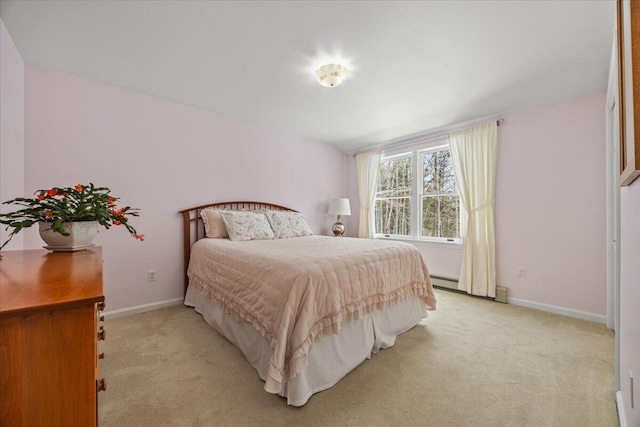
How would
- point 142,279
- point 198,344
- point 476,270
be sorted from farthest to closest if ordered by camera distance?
point 476,270
point 142,279
point 198,344

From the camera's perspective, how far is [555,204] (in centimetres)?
281

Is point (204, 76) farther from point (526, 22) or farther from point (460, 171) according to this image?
point (460, 171)

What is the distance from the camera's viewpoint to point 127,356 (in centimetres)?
192

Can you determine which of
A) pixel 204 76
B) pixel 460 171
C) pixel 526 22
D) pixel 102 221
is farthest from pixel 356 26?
pixel 460 171

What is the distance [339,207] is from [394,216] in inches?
37.7

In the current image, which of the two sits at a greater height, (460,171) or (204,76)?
(204,76)

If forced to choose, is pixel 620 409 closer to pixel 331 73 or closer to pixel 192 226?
pixel 331 73

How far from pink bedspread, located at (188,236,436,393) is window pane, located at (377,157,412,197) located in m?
2.05

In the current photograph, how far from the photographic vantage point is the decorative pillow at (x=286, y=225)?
330 centimetres

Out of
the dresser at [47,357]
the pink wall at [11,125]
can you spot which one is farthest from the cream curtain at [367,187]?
the dresser at [47,357]

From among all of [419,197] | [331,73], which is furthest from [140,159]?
[419,197]

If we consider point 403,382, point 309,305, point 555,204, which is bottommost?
point 403,382

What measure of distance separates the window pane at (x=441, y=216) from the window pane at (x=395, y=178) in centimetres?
42

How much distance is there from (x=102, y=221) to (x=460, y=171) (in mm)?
3759
